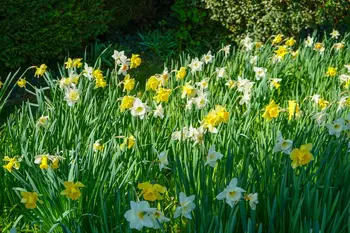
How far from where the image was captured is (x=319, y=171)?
2.36 meters

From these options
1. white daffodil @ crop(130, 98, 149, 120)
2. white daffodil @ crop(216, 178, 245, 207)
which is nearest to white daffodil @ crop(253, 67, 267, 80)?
white daffodil @ crop(130, 98, 149, 120)

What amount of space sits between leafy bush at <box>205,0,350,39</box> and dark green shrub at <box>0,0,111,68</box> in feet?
4.24

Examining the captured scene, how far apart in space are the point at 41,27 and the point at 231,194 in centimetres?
353

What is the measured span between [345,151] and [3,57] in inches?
127

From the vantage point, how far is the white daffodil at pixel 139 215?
178cm

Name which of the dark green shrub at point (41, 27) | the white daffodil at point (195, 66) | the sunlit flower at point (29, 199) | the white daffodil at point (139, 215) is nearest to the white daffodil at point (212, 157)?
the white daffodil at point (139, 215)

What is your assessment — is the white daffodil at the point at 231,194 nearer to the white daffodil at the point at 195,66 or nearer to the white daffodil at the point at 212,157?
the white daffodil at the point at 212,157

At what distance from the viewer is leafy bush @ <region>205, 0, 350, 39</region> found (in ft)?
18.9

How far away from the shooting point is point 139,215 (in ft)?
5.90

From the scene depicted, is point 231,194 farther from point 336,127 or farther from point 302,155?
point 336,127

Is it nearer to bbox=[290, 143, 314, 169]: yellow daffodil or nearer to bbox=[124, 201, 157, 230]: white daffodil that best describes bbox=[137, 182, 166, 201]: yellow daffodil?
bbox=[124, 201, 157, 230]: white daffodil

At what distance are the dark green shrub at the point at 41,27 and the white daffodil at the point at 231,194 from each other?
337 centimetres

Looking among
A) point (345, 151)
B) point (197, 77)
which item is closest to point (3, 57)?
point (197, 77)

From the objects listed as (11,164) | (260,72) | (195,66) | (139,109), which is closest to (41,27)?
(195,66)
